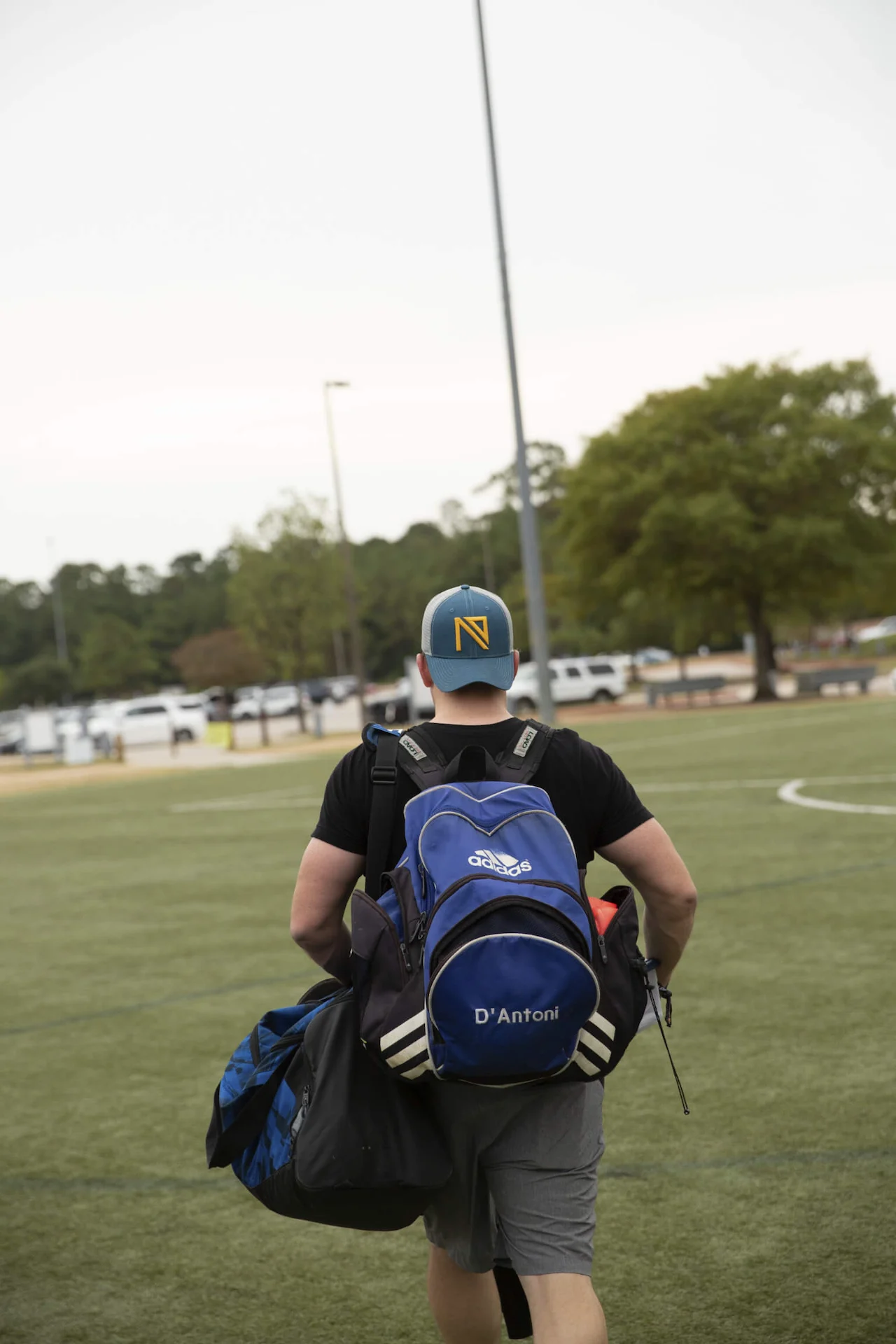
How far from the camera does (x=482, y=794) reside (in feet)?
9.07

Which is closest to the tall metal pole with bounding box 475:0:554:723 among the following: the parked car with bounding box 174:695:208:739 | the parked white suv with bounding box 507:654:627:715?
the parked white suv with bounding box 507:654:627:715

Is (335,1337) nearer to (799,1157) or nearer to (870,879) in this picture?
(799,1157)

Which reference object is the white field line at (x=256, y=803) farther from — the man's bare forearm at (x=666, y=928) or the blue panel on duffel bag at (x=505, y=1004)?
the blue panel on duffel bag at (x=505, y=1004)

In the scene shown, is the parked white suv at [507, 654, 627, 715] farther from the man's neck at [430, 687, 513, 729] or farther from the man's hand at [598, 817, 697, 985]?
the man's neck at [430, 687, 513, 729]

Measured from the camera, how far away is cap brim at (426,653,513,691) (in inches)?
118

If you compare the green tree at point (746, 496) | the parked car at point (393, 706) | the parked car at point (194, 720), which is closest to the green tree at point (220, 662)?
the parked car at point (393, 706)

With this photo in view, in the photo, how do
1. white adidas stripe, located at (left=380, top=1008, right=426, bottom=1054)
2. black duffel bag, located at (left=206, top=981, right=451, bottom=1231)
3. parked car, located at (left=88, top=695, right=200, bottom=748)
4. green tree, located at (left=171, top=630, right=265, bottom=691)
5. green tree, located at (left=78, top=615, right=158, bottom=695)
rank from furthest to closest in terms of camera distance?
1. green tree, located at (left=78, top=615, right=158, bottom=695)
2. green tree, located at (left=171, top=630, right=265, bottom=691)
3. parked car, located at (left=88, top=695, right=200, bottom=748)
4. black duffel bag, located at (left=206, top=981, right=451, bottom=1231)
5. white adidas stripe, located at (left=380, top=1008, right=426, bottom=1054)

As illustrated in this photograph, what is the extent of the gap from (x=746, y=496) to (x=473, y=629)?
43.7 meters

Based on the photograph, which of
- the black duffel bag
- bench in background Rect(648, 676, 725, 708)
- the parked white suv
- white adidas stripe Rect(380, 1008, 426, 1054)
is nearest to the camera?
white adidas stripe Rect(380, 1008, 426, 1054)

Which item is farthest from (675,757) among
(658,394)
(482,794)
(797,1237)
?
(658,394)

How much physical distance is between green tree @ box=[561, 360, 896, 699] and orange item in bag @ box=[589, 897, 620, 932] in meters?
41.2

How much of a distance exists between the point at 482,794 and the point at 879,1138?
10.4 ft

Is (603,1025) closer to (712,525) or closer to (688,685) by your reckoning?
(712,525)

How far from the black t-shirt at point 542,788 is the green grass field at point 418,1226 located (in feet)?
5.44
